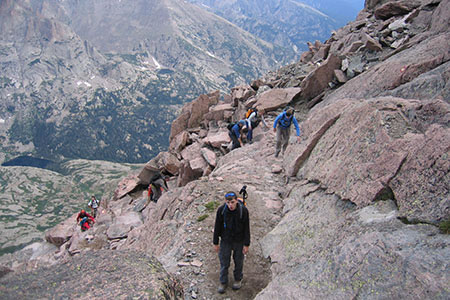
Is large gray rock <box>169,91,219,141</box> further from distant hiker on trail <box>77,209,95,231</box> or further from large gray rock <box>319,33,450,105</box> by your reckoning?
large gray rock <box>319,33,450,105</box>

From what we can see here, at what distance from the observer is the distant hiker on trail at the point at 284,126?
1655cm

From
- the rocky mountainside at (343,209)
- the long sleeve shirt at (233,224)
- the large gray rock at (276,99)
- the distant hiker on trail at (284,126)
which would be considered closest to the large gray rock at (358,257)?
the rocky mountainside at (343,209)

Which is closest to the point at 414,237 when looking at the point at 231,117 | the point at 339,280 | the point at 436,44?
the point at 339,280

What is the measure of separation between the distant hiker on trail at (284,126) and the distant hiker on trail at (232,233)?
353 inches

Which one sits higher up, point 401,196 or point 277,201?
point 401,196

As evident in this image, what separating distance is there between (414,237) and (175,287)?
536cm

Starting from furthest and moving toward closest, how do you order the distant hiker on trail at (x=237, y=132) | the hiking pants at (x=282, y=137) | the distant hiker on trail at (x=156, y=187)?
1. the distant hiker on trail at (x=156, y=187)
2. the distant hiker on trail at (x=237, y=132)
3. the hiking pants at (x=282, y=137)

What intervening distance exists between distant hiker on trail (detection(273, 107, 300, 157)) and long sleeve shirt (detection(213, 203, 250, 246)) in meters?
8.92

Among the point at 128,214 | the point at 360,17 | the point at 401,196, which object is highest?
the point at 360,17

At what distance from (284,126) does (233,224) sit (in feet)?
33.3

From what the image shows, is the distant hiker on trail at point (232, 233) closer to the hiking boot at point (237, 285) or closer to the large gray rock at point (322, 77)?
the hiking boot at point (237, 285)

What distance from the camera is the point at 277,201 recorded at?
14086mm

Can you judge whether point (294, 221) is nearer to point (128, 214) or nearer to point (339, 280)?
point (339, 280)

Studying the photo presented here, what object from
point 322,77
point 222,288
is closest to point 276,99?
point 322,77
